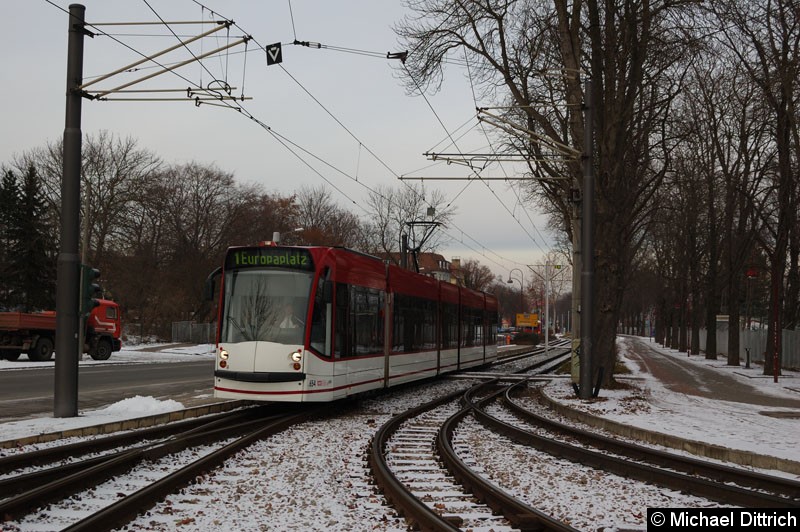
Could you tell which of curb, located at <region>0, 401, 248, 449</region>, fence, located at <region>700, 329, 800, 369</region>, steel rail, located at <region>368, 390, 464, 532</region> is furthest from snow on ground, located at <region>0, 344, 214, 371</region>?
fence, located at <region>700, 329, 800, 369</region>

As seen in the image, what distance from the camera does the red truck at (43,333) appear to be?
30594mm

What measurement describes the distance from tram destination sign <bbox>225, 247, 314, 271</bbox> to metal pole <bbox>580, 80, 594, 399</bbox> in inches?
260

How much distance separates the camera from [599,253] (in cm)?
1942

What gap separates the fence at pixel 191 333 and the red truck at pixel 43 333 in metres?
19.8

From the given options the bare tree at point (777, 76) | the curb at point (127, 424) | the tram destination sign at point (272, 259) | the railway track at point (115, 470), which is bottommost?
the curb at point (127, 424)

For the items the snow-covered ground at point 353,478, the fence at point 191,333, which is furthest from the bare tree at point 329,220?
the snow-covered ground at point 353,478

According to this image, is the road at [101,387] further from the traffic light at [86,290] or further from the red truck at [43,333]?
the red truck at [43,333]

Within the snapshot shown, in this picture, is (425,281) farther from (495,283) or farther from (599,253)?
(495,283)

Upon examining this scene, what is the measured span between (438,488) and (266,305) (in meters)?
6.50

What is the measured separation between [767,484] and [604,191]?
1214cm

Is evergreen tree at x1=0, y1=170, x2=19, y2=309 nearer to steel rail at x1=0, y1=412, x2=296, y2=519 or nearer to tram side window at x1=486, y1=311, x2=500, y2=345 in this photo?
tram side window at x1=486, y1=311, x2=500, y2=345

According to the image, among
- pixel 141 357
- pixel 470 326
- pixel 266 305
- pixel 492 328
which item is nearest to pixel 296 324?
pixel 266 305

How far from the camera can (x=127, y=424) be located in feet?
39.9

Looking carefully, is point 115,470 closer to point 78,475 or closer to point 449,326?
point 78,475
